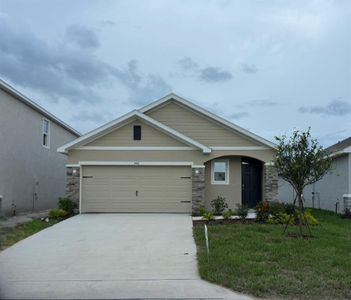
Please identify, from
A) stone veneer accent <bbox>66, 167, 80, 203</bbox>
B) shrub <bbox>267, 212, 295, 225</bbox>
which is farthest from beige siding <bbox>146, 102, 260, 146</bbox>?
shrub <bbox>267, 212, 295, 225</bbox>

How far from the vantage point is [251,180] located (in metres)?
22.6

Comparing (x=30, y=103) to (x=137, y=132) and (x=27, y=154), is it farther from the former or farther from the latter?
(x=137, y=132)

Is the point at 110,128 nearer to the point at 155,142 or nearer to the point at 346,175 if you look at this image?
the point at 155,142

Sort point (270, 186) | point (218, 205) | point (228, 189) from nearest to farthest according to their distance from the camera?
point (218, 205) → point (270, 186) → point (228, 189)

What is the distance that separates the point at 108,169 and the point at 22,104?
4.95 meters

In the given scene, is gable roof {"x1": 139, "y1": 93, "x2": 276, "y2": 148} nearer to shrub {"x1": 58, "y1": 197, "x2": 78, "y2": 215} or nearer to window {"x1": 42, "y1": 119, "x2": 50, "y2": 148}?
shrub {"x1": 58, "y1": 197, "x2": 78, "y2": 215}

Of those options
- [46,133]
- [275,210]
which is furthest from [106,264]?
[46,133]

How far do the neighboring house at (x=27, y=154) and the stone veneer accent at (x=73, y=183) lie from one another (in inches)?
96.8

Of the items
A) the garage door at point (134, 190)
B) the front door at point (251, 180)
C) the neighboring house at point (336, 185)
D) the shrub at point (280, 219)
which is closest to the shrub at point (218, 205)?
the garage door at point (134, 190)

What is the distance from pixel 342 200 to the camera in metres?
22.8

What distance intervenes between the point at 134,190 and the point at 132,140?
2.13 metres

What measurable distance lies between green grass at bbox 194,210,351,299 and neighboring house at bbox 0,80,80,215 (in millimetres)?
9445

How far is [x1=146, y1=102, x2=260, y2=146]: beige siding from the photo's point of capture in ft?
71.4

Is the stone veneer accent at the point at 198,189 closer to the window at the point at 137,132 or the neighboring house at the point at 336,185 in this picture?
the window at the point at 137,132
